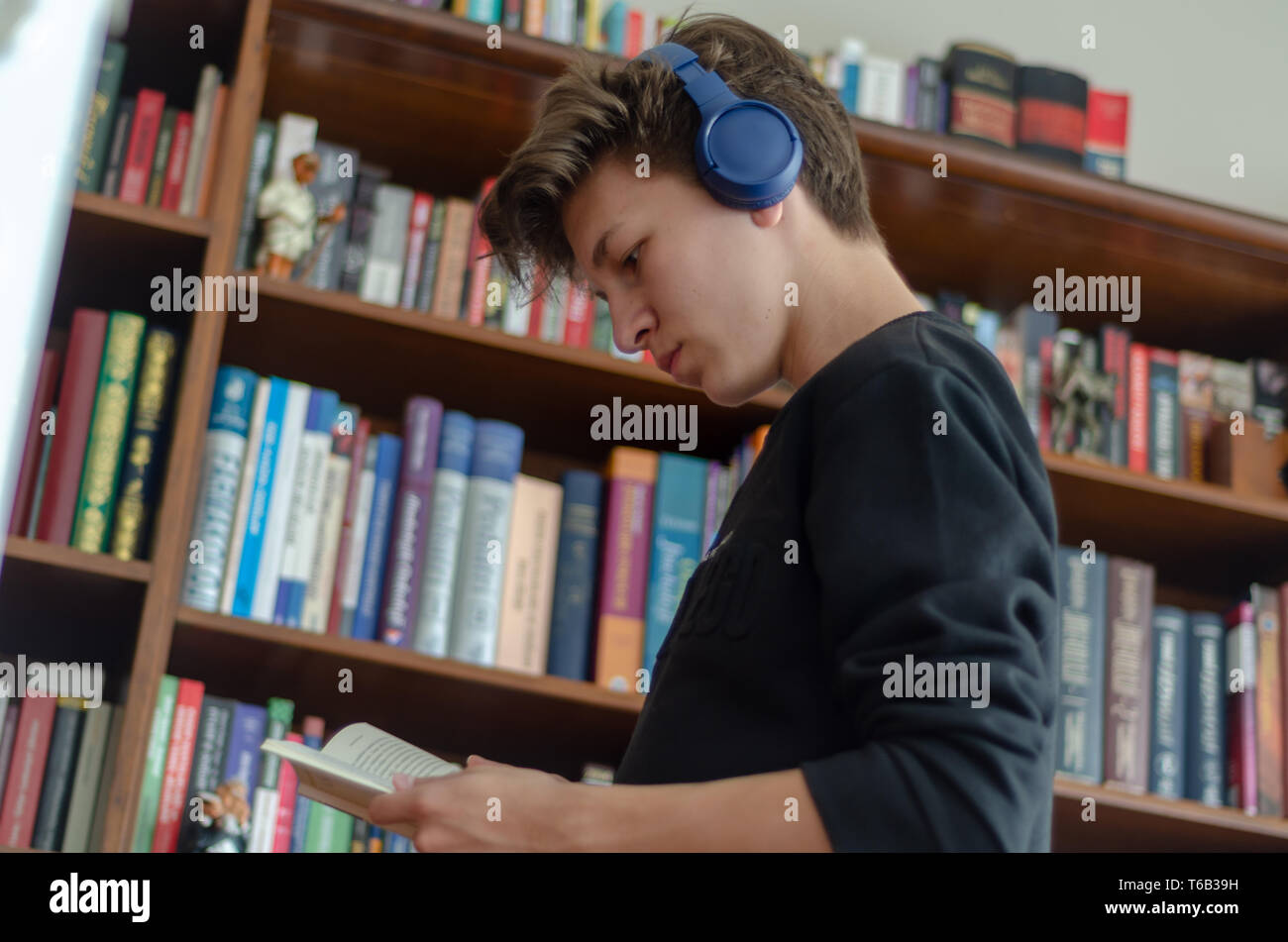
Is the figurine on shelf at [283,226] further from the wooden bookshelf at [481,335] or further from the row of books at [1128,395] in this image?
the row of books at [1128,395]

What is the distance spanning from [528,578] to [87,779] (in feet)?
1.79

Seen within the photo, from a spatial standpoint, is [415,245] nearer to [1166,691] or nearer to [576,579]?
[576,579]

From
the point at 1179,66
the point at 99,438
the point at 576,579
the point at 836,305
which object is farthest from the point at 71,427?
the point at 1179,66

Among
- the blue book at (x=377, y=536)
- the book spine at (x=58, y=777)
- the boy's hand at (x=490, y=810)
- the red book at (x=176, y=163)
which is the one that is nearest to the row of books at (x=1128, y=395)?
the blue book at (x=377, y=536)

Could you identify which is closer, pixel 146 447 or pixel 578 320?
pixel 146 447

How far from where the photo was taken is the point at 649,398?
73.2 inches

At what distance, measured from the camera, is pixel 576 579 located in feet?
5.76

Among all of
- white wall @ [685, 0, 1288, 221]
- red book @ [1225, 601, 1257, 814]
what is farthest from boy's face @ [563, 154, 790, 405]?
white wall @ [685, 0, 1288, 221]

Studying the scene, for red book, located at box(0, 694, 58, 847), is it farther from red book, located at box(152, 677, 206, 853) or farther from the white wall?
the white wall

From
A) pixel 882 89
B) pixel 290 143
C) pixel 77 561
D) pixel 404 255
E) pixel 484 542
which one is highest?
pixel 882 89

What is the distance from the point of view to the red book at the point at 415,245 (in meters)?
1.81

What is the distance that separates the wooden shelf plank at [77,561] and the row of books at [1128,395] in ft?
3.67

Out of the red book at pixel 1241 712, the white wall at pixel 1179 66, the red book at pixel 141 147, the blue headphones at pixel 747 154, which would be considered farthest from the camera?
the white wall at pixel 1179 66

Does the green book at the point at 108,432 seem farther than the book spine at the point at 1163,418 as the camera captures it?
No
